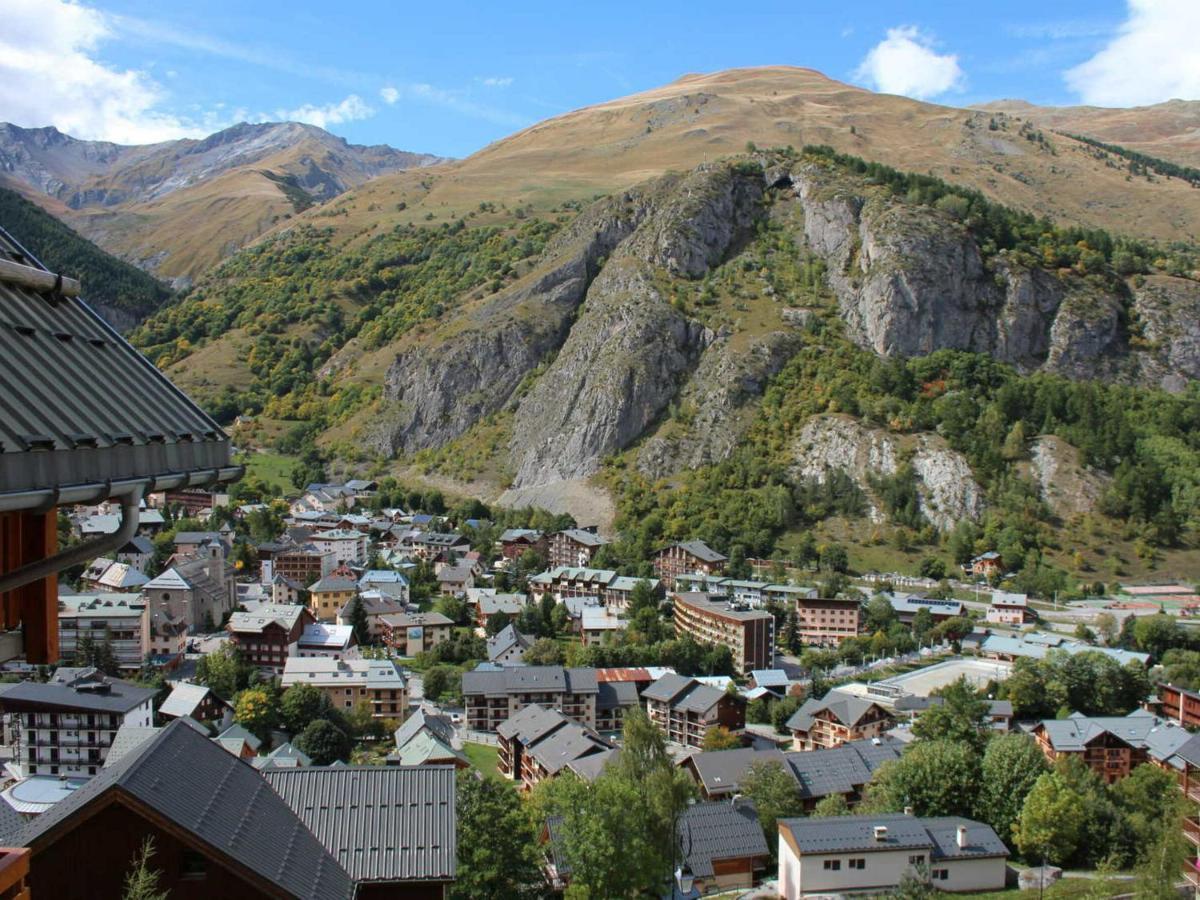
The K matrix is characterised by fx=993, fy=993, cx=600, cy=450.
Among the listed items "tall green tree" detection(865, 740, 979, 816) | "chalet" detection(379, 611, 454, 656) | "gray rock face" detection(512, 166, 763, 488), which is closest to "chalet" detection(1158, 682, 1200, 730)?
"tall green tree" detection(865, 740, 979, 816)

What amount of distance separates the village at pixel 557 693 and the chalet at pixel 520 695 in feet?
0.36

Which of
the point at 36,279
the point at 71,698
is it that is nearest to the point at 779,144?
the point at 71,698

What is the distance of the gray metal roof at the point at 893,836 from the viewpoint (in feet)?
72.8

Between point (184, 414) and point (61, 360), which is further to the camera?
point (184, 414)

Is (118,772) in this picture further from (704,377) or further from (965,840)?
(704,377)

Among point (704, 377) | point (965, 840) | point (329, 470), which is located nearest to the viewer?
point (965, 840)

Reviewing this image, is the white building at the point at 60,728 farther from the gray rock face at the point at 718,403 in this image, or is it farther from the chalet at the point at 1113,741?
the gray rock face at the point at 718,403

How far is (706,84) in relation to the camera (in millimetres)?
178000

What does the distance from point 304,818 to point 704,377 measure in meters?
65.9

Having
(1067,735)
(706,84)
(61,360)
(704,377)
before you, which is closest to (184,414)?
(61,360)

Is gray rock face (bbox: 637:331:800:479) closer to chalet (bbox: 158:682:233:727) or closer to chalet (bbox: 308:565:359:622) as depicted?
chalet (bbox: 308:565:359:622)

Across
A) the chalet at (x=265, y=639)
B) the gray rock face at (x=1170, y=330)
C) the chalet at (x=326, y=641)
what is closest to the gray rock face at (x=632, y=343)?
the chalet at (x=326, y=641)

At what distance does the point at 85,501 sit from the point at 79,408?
0.34m

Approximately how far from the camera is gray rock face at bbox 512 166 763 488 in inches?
2894
